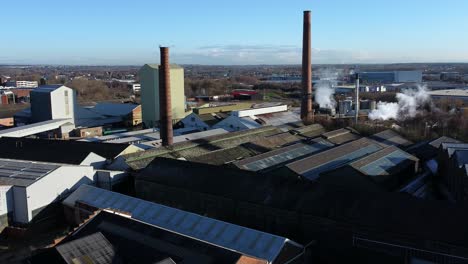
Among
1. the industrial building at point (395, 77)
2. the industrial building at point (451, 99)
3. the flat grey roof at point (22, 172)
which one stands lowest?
the flat grey roof at point (22, 172)

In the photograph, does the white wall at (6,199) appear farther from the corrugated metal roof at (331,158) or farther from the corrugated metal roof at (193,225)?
the corrugated metal roof at (331,158)

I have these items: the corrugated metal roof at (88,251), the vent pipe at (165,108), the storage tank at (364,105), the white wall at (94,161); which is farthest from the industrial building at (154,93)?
the corrugated metal roof at (88,251)

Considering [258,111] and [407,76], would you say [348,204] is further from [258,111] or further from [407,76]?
[407,76]

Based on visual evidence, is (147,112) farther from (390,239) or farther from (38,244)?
(390,239)

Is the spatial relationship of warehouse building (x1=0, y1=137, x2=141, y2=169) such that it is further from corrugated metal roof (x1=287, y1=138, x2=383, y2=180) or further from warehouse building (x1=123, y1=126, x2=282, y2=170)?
corrugated metal roof (x1=287, y1=138, x2=383, y2=180)

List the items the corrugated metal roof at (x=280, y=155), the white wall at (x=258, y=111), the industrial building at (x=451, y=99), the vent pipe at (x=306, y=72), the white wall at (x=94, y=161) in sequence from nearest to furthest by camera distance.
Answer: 1. the corrugated metal roof at (x=280, y=155)
2. the white wall at (x=94, y=161)
3. the vent pipe at (x=306, y=72)
4. the white wall at (x=258, y=111)
5. the industrial building at (x=451, y=99)

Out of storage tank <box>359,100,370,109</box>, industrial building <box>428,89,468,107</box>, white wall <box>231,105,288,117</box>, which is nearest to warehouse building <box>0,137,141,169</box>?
white wall <box>231,105,288,117</box>

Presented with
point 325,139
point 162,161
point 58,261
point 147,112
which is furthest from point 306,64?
point 58,261
